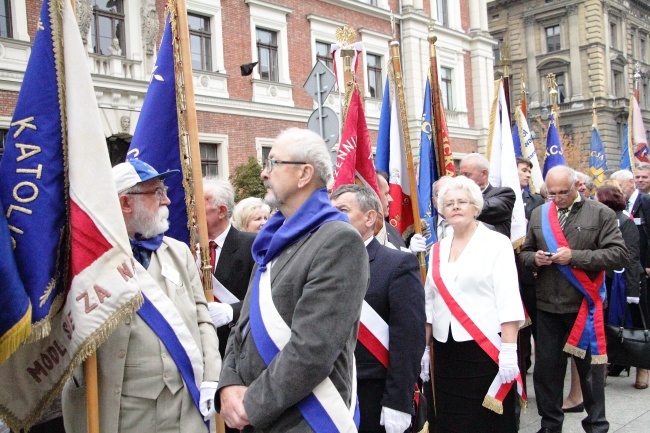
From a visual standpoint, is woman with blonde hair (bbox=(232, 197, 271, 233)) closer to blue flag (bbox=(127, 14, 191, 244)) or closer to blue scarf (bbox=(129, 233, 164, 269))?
blue flag (bbox=(127, 14, 191, 244))

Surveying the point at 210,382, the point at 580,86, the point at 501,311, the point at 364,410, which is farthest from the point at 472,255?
the point at 580,86

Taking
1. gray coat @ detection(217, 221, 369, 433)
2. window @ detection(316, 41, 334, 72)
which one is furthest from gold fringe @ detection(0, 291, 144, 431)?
window @ detection(316, 41, 334, 72)

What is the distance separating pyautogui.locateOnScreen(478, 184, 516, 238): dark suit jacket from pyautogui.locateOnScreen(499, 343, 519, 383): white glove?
182 centimetres

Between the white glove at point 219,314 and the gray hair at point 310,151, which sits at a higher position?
the gray hair at point 310,151

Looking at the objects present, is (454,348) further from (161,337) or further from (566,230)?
(161,337)

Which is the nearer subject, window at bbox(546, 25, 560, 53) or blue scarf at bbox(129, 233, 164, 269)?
blue scarf at bbox(129, 233, 164, 269)

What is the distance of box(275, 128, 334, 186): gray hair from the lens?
259cm

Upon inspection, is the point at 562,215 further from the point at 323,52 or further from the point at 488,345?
the point at 323,52

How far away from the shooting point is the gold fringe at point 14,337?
2.47 m

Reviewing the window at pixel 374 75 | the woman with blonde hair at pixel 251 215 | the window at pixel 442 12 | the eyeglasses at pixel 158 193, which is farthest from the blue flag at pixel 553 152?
the window at pixel 442 12

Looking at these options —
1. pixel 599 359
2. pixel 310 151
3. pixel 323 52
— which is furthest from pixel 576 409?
pixel 323 52

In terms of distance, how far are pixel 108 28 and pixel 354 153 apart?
12.8 meters

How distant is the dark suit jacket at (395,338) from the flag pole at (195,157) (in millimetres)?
792

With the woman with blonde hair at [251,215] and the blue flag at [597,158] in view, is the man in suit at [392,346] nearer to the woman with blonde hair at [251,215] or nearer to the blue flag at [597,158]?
the woman with blonde hair at [251,215]
